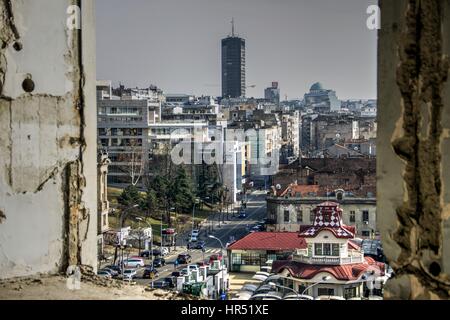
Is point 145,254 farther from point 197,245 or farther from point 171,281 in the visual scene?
point 171,281

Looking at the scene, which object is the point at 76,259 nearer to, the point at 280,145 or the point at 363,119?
the point at 280,145

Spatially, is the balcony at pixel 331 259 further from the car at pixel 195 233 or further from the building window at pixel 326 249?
the car at pixel 195 233

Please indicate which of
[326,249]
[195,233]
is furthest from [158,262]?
[326,249]

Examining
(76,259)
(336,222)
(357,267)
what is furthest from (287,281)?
(76,259)

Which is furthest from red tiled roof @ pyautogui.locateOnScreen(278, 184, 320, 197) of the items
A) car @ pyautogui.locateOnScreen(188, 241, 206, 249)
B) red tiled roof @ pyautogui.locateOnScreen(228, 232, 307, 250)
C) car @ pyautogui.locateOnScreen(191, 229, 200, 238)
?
red tiled roof @ pyautogui.locateOnScreen(228, 232, 307, 250)

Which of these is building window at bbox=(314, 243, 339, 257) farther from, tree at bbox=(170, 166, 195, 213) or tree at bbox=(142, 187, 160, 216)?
tree at bbox=(170, 166, 195, 213)
